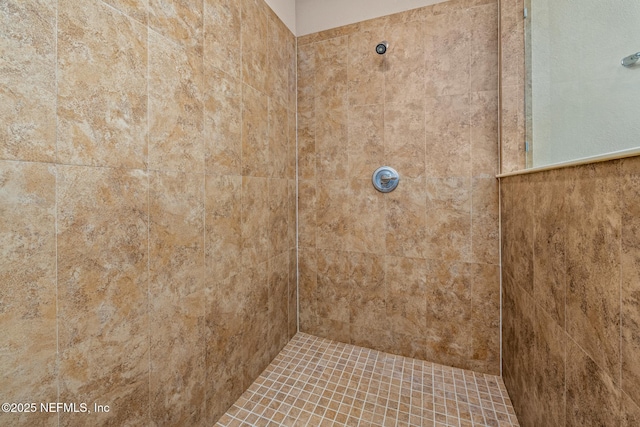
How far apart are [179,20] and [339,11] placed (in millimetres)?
1202

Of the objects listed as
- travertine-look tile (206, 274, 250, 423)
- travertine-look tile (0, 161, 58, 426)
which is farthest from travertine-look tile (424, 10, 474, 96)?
travertine-look tile (0, 161, 58, 426)

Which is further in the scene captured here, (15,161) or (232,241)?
(232,241)

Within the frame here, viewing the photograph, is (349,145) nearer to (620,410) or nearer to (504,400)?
(620,410)

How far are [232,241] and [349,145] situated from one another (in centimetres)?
100

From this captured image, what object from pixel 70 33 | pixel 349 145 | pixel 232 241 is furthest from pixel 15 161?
pixel 349 145

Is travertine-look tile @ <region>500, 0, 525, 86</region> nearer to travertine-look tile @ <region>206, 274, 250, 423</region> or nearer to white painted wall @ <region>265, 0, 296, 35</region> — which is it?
white painted wall @ <region>265, 0, 296, 35</region>

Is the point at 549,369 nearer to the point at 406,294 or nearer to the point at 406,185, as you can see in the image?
the point at 406,294

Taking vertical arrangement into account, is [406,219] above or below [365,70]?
below

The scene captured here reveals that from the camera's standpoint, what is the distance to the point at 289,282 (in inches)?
72.2

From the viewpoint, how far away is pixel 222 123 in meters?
1.21

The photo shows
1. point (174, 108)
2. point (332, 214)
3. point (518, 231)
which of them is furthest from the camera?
point (332, 214)

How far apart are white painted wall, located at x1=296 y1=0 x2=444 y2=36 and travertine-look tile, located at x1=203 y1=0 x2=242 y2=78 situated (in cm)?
70

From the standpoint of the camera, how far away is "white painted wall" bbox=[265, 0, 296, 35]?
162 centimetres

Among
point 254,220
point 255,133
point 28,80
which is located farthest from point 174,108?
point 254,220
